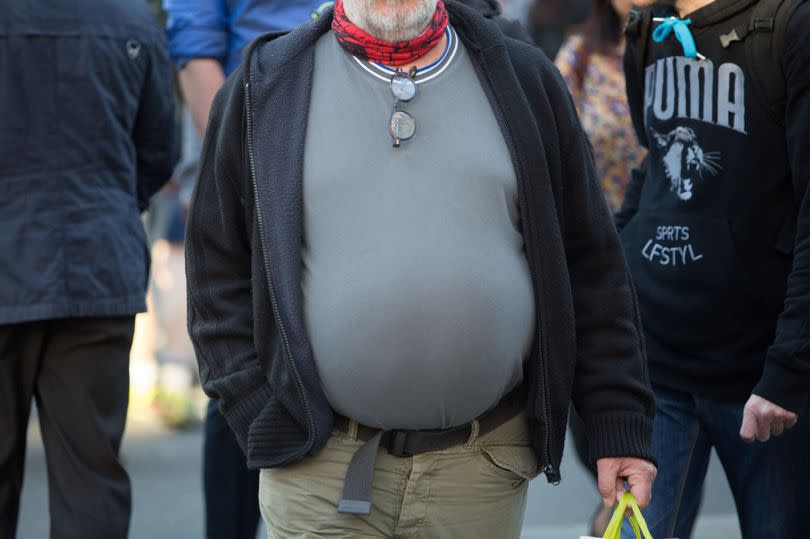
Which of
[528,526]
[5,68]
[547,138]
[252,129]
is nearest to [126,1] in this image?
[5,68]

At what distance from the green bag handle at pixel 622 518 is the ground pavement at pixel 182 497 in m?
2.92

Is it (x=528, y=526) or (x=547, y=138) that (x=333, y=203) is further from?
(x=528, y=526)

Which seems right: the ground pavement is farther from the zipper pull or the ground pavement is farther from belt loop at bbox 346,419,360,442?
belt loop at bbox 346,419,360,442

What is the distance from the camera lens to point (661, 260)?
3582 mm

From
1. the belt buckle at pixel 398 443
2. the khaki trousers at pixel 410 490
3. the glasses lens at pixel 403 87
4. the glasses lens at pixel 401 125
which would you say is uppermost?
the glasses lens at pixel 403 87

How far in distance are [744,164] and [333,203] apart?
1.12 metres

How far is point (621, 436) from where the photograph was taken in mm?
2936

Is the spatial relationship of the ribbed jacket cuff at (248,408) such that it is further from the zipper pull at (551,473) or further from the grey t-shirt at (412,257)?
the zipper pull at (551,473)

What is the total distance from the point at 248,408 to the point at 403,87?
0.72 meters

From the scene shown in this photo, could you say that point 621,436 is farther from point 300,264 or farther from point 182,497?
point 182,497

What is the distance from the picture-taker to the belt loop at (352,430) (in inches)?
114

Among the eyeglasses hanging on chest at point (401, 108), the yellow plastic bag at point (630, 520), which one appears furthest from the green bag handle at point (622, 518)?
the eyeglasses hanging on chest at point (401, 108)

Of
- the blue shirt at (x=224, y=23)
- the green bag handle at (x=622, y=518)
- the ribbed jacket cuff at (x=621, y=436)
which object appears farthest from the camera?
the blue shirt at (x=224, y=23)

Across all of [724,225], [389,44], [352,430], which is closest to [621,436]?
[352,430]
